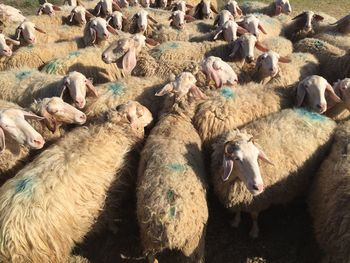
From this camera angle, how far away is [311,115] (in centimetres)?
527

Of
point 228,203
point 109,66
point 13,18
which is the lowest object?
point 13,18

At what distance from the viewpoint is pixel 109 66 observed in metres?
7.23

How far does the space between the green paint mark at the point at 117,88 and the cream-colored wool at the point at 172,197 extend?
137 centimetres

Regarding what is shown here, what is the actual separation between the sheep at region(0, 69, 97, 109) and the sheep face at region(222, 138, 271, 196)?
7.91 ft

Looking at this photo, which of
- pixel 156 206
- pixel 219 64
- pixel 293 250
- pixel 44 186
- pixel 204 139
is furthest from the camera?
pixel 219 64

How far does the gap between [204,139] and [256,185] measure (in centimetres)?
136

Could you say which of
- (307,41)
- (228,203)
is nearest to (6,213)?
(228,203)

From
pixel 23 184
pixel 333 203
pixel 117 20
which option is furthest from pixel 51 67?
pixel 333 203

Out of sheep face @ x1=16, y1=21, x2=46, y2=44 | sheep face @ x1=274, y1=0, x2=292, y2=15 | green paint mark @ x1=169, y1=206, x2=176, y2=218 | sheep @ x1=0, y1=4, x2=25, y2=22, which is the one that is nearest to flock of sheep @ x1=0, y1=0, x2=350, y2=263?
green paint mark @ x1=169, y1=206, x2=176, y2=218

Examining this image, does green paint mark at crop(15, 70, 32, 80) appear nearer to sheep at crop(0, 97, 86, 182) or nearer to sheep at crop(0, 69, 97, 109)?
sheep at crop(0, 69, 97, 109)

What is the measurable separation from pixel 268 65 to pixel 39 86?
3.51 metres

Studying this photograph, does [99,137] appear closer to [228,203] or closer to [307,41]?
[228,203]

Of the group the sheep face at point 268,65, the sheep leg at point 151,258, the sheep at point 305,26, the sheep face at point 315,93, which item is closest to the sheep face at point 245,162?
the sheep leg at point 151,258

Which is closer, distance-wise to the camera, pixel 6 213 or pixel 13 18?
pixel 6 213
